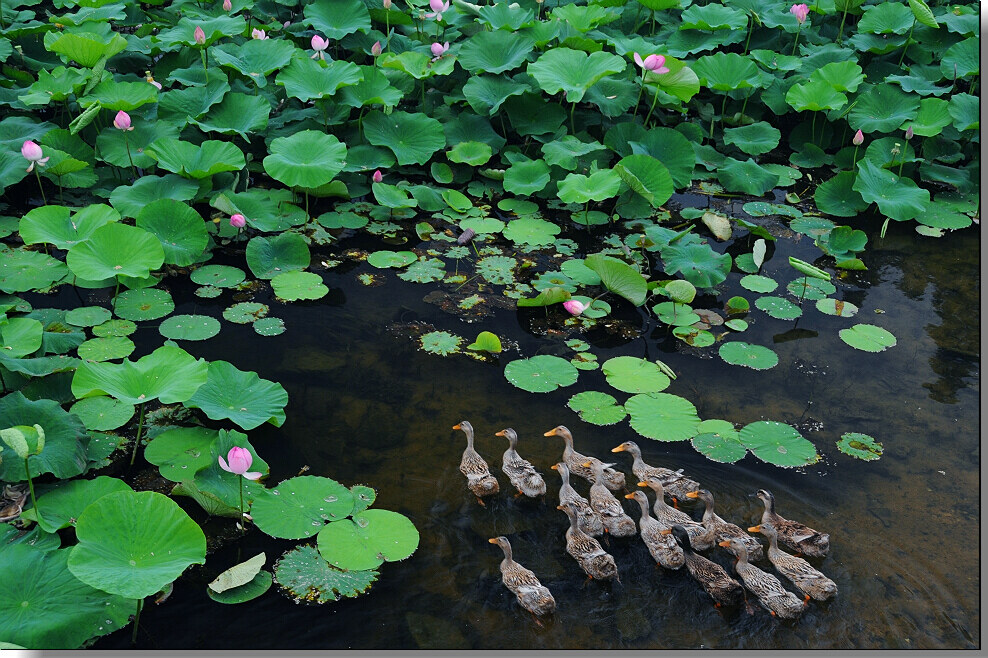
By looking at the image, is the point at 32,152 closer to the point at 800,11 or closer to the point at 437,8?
the point at 437,8

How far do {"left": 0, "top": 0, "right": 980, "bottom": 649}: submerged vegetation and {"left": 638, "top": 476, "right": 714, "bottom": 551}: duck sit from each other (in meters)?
0.43

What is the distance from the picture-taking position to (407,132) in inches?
278

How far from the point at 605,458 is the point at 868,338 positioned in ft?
7.43

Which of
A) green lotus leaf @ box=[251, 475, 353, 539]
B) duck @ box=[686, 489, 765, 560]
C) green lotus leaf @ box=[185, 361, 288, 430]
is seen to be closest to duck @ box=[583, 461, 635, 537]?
duck @ box=[686, 489, 765, 560]

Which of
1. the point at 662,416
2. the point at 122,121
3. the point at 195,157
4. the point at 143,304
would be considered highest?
the point at 122,121

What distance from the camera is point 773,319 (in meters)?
5.65

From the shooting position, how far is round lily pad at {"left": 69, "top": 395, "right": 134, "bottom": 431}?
164 inches

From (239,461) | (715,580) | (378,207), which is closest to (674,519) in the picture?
(715,580)

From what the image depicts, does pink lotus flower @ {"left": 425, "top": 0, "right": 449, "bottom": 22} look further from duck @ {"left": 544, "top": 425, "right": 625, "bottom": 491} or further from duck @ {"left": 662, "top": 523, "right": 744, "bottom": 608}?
duck @ {"left": 662, "top": 523, "right": 744, "bottom": 608}

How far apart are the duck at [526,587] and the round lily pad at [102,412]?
6.99 ft

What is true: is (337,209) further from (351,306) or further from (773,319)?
(773,319)

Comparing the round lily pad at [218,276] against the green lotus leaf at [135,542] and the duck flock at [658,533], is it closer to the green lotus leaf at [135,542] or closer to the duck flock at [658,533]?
the duck flock at [658,533]

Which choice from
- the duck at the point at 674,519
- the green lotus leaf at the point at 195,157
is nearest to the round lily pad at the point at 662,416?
the duck at the point at 674,519

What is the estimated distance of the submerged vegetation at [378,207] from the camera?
3748 mm
